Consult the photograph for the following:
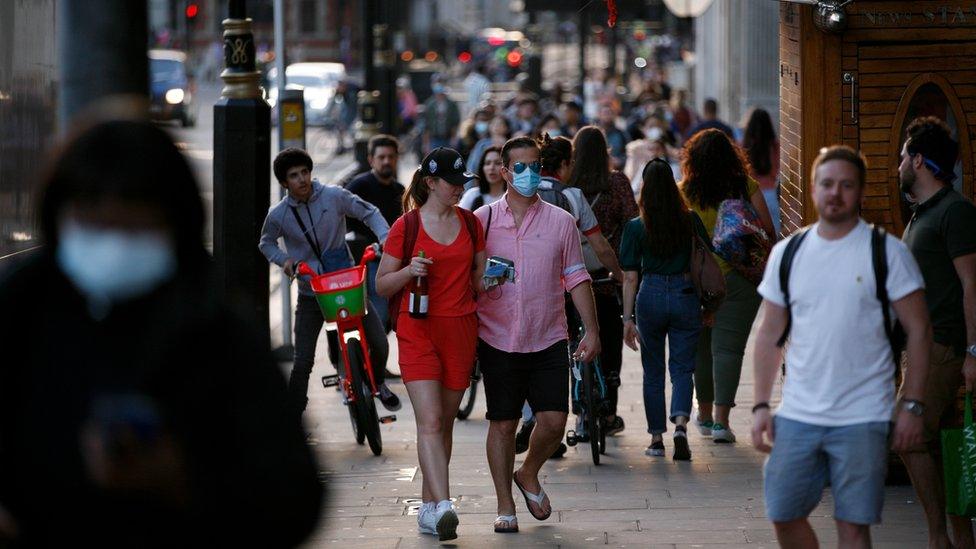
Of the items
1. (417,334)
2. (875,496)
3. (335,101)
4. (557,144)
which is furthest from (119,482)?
(335,101)

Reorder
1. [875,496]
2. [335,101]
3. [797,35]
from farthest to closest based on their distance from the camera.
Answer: [335,101] → [797,35] → [875,496]

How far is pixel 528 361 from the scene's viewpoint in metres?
7.10

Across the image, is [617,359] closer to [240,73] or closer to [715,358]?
[715,358]

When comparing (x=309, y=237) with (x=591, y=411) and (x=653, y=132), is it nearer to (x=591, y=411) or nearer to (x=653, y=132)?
(x=591, y=411)

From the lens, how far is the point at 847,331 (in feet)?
15.9

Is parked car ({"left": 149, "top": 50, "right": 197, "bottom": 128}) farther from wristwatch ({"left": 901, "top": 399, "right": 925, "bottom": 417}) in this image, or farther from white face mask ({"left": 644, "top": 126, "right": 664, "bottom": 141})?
wristwatch ({"left": 901, "top": 399, "right": 925, "bottom": 417})

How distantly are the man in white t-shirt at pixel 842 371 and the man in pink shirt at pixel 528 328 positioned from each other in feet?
7.13

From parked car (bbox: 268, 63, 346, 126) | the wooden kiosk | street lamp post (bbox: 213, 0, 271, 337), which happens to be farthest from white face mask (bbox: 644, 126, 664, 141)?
parked car (bbox: 268, 63, 346, 126)

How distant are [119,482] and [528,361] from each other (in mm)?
4662

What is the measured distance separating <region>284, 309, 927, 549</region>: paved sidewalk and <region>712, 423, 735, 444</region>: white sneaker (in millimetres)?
69

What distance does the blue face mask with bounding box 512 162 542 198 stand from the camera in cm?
713

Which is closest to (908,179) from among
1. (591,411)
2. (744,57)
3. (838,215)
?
(838,215)

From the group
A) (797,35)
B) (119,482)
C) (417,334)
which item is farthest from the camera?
(797,35)

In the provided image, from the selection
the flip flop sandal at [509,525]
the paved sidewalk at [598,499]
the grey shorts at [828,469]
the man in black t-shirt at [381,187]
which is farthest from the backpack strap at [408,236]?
the man in black t-shirt at [381,187]
